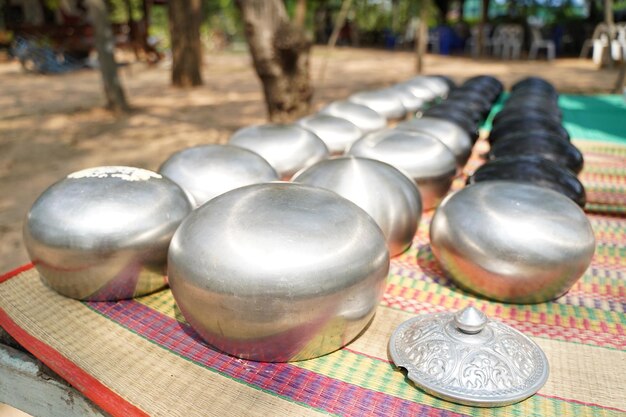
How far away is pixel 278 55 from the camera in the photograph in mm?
5590

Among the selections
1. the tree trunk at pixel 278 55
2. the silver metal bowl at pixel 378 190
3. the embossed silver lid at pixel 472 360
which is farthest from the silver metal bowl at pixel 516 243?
the tree trunk at pixel 278 55

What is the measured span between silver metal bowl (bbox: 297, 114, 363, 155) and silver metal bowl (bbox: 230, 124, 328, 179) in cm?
46

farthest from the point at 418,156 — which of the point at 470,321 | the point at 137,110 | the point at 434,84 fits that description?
the point at 137,110

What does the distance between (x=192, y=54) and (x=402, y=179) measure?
936cm

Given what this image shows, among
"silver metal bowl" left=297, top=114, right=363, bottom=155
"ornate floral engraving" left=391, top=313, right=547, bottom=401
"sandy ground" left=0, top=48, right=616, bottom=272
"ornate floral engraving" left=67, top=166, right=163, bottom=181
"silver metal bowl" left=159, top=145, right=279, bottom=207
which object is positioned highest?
"ornate floral engraving" left=67, top=166, right=163, bottom=181

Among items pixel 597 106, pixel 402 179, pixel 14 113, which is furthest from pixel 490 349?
pixel 14 113

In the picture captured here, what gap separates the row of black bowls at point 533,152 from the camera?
2.77 metres

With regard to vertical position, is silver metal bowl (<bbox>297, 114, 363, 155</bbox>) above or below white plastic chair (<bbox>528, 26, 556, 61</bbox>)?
above

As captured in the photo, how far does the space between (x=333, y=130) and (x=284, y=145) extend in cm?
79

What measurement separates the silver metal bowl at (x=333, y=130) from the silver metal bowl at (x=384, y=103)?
113 centimetres

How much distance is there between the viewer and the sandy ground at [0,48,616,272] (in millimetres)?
5547

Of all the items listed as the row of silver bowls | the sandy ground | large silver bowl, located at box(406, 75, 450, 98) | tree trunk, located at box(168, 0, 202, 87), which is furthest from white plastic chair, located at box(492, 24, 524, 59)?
the row of silver bowls

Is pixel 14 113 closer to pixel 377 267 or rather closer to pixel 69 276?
pixel 69 276

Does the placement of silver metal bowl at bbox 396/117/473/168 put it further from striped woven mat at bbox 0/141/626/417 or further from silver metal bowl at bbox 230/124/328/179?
striped woven mat at bbox 0/141/626/417
